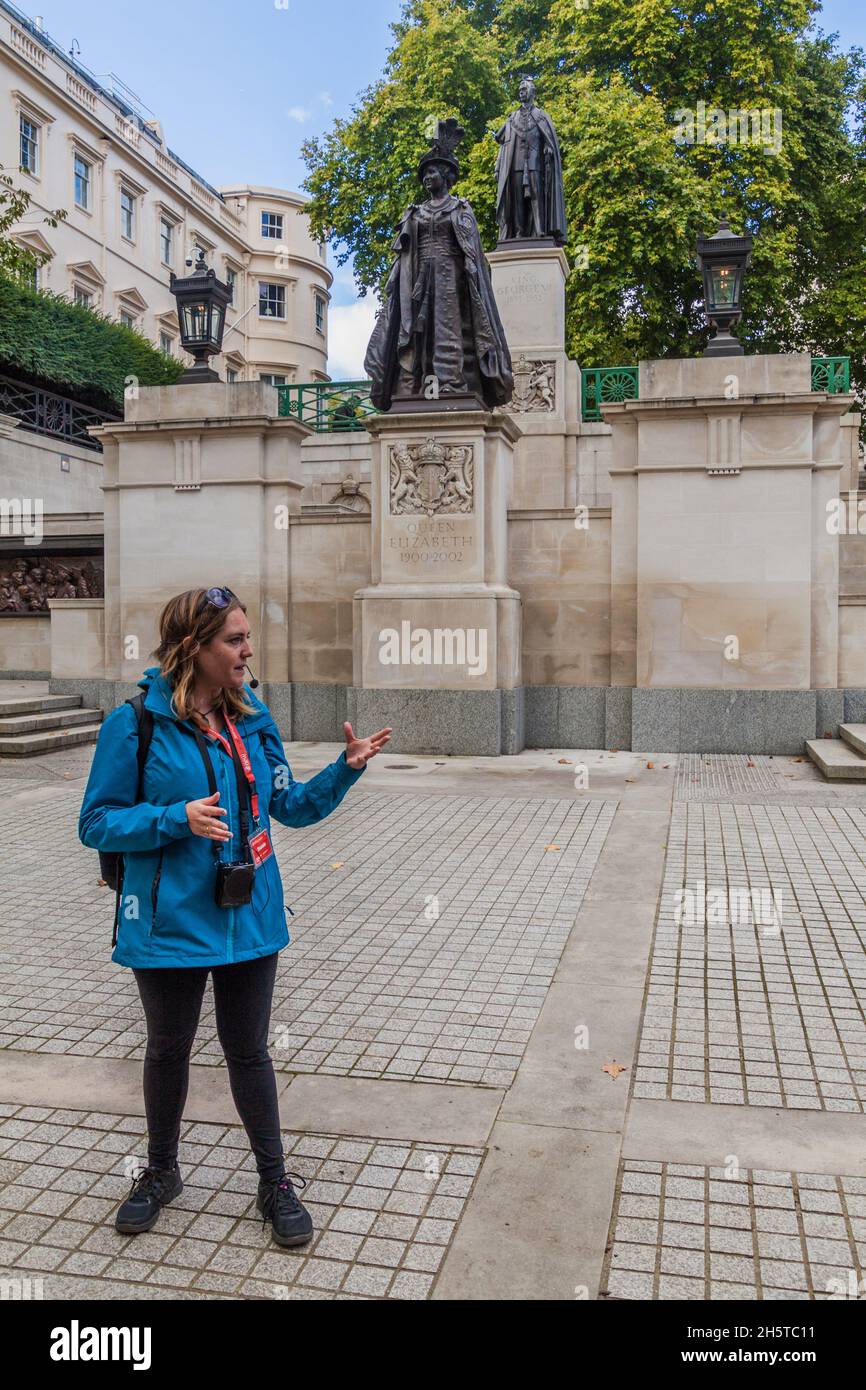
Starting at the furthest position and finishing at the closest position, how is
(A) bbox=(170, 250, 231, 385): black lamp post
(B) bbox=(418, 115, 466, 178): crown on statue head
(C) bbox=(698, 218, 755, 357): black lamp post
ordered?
(A) bbox=(170, 250, 231, 385): black lamp post
(C) bbox=(698, 218, 755, 357): black lamp post
(B) bbox=(418, 115, 466, 178): crown on statue head

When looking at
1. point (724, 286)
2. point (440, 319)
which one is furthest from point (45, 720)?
point (724, 286)

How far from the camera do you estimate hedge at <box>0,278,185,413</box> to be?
2806cm

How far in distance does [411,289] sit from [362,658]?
444 cm

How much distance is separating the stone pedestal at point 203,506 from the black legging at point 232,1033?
1126 centimetres

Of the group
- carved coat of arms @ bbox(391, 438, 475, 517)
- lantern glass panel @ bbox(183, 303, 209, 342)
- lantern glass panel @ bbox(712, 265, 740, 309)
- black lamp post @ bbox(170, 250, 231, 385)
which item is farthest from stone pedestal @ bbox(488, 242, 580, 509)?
carved coat of arms @ bbox(391, 438, 475, 517)

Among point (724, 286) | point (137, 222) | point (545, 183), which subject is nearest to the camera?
point (724, 286)

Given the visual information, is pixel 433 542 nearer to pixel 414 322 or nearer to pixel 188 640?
pixel 414 322

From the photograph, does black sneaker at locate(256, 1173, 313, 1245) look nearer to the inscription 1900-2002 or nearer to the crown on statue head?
the inscription 1900-2002

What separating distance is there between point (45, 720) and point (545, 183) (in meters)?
11.5

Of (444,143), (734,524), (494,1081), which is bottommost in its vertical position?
(494,1081)

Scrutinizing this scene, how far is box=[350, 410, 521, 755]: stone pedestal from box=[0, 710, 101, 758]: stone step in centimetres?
344

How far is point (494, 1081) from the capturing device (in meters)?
4.40

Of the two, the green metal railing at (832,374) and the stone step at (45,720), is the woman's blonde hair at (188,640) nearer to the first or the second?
the stone step at (45,720)

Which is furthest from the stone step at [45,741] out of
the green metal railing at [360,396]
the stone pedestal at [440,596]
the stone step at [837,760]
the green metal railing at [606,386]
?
the green metal railing at [606,386]
